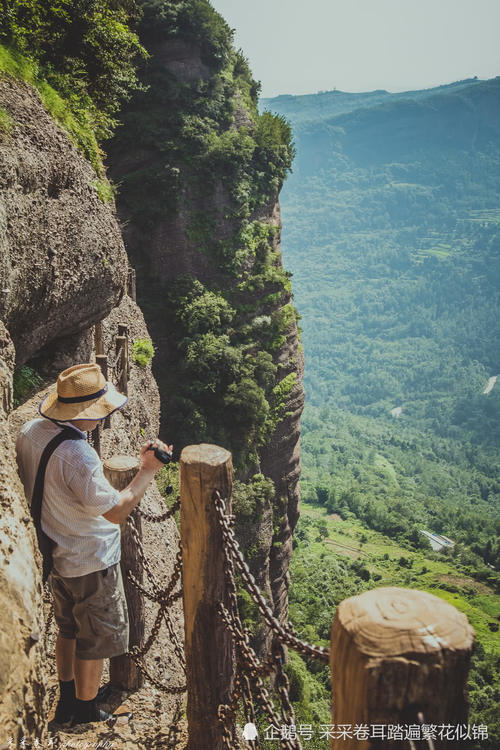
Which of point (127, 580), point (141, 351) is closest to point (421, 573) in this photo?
point (141, 351)

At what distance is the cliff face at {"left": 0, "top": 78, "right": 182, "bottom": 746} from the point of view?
6.11ft

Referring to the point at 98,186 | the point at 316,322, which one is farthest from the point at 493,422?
the point at 98,186

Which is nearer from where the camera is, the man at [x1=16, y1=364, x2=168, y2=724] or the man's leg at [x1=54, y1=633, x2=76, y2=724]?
the man at [x1=16, y1=364, x2=168, y2=724]

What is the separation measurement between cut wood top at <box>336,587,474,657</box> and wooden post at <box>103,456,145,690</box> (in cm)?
267

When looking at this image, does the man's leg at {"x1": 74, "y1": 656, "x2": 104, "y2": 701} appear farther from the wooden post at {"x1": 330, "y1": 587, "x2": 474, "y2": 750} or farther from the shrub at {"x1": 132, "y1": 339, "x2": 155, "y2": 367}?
the shrub at {"x1": 132, "y1": 339, "x2": 155, "y2": 367}

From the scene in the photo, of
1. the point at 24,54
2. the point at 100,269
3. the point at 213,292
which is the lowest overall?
the point at 213,292

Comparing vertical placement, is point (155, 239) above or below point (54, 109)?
below

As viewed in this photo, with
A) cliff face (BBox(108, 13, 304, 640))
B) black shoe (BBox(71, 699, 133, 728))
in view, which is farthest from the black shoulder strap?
cliff face (BBox(108, 13, 304, 640))

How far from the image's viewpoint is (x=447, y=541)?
59875 millimetres

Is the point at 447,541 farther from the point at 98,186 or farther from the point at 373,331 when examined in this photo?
the point at 373,331

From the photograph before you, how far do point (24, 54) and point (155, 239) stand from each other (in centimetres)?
1357

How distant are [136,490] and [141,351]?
8.78 meters

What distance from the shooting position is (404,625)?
144 centimetres

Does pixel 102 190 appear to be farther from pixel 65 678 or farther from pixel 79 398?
pixel 65 678
